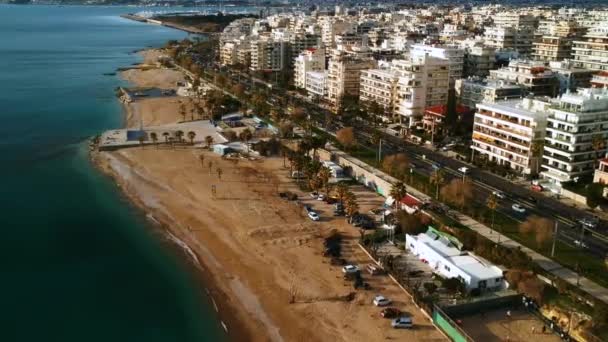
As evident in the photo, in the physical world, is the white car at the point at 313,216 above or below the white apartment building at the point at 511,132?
below

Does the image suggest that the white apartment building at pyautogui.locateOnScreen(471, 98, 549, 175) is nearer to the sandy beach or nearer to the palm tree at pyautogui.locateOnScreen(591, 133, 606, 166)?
the palm tree at pyautogui.locateOnScreen(591, 133, 606, 166)

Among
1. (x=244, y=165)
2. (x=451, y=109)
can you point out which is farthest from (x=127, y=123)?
(x=451, y=109)

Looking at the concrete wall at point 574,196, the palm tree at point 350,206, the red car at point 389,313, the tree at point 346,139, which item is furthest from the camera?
the tree at point 346,139

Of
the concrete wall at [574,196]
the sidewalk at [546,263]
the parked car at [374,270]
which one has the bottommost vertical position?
the parked car at [374,270]

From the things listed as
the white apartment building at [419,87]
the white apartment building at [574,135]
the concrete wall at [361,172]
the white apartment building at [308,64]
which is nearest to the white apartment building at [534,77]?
the white apartment building at [419,87]

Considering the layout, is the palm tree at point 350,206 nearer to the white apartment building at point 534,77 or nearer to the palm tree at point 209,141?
the palm tree at point 209,141
